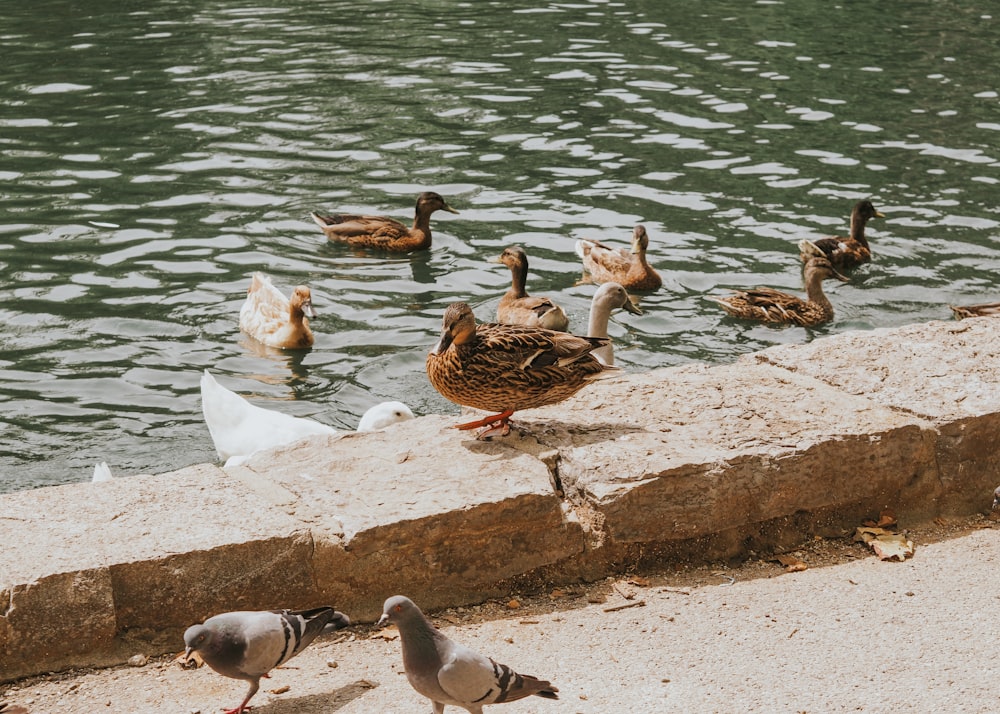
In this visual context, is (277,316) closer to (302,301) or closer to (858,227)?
(302,301)

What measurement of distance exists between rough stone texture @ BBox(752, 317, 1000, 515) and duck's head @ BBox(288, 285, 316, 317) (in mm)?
4618

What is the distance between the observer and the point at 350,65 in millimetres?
19016

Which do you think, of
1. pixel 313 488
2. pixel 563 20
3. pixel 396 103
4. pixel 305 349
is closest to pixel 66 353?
pixel 305 349

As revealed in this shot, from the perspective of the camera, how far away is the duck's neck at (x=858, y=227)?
12.4 m

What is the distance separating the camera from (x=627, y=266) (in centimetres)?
1142

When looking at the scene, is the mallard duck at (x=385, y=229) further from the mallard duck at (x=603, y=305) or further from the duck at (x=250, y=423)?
the duck at (x=250, y=423)

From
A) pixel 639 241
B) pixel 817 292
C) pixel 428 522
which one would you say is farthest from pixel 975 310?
pixel 428 522

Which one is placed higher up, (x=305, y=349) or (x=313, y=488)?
(x=313, y=488)

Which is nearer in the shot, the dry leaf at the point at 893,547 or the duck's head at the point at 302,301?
the dry leaf at the point at 893,547

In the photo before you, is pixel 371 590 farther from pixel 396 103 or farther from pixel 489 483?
pixel 396 103

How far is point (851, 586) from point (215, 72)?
1590 centimetres

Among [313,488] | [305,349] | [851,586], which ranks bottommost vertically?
[305,349]

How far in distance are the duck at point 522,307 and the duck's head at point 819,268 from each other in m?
2.47

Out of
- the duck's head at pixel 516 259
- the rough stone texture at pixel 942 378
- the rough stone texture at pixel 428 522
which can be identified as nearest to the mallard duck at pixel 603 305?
→ the duck's head at pixel 516 259
